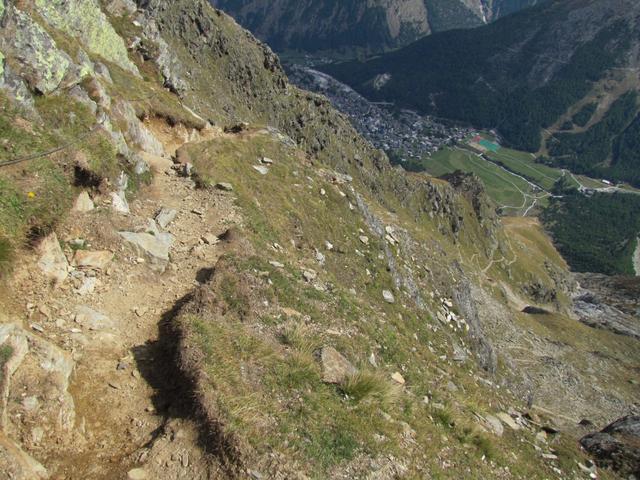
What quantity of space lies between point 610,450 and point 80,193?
95.4ft

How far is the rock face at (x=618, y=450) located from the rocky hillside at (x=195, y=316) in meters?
0.16

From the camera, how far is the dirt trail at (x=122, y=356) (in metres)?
11.0

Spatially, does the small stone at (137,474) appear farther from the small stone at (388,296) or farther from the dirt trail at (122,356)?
the small stone at (388,296)

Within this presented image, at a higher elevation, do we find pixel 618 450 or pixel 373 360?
pixel 373 360

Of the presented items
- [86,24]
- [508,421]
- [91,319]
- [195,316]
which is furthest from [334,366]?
[86,24]

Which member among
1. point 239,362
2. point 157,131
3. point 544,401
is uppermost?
point 239,362

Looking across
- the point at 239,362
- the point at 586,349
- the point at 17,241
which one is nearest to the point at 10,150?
the point at 17,241

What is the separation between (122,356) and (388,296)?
25707 millimetres

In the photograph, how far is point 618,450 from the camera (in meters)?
23.4

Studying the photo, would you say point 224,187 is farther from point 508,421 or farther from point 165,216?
point 508,421

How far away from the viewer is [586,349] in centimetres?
11006

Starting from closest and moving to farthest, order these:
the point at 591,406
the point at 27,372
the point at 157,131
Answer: the point at 27,372
the point at 157,131
the point at 591,406

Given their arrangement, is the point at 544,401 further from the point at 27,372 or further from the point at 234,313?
the point at 27,372

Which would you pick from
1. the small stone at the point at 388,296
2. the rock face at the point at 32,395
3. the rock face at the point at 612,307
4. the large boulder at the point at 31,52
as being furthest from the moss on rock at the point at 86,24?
the rock face at the point at 612,307
